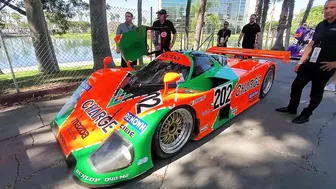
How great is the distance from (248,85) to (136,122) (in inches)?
79.0

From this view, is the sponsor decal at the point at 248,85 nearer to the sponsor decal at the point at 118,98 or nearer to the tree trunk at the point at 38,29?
the sponsor decal at the point at 118,98

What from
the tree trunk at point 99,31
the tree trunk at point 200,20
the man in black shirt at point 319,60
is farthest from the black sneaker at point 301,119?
the tree trunk at point 200,20

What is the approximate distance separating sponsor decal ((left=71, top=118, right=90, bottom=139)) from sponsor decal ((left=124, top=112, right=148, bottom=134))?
1.48 feet

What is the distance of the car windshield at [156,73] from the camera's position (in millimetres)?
2690

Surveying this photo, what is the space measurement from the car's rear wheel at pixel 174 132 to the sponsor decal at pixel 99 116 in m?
0.48

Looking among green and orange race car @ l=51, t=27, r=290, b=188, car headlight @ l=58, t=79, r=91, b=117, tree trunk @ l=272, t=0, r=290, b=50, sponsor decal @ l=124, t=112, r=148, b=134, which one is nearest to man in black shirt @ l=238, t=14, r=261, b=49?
green and orange race car @ l=51, t=27, r=290, b=188

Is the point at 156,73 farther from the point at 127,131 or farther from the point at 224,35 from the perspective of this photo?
the point at 224,35

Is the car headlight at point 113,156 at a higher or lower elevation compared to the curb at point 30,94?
higher

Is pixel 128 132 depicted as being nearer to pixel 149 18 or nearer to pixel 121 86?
pixel 121 86

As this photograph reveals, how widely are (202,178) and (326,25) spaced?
244 centimetres

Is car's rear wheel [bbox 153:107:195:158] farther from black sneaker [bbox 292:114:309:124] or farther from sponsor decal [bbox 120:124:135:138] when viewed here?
black sneaker [bbox 292:114:309:124]

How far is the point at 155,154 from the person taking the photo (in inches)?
86.3

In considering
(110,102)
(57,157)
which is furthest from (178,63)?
(57,157)

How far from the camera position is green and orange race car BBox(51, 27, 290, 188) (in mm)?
1836
